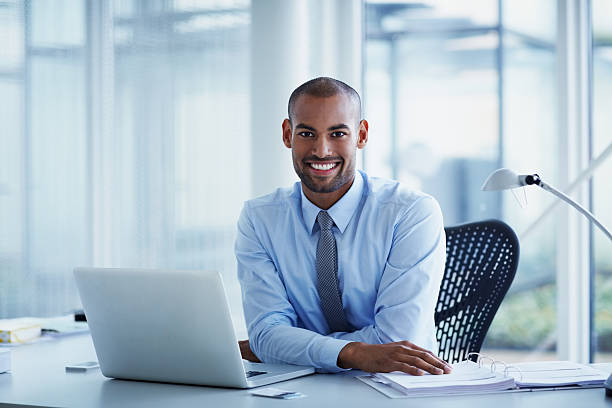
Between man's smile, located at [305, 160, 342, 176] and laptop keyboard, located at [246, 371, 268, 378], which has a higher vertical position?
man's smile, located at [305, 160, 342, 176]

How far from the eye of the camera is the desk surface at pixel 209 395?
1382mm

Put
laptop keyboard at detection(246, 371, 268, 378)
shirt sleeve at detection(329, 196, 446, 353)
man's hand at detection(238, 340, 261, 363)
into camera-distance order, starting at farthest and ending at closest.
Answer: man's hand at detection(238, 340, 261, 363) < shirt sleeve at detection(329, 196, 446, 353) < laptop keyboard at detection(246, 371, 268, 378)

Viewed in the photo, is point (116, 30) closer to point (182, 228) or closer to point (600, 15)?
point (182, 228)

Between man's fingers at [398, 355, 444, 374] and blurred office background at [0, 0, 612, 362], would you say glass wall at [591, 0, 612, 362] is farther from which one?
man's fingers at [398, 355, 444, 374]

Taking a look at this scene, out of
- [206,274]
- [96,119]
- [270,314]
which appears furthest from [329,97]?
[96,119]

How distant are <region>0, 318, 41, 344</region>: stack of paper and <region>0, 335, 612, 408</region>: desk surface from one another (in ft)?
1.44

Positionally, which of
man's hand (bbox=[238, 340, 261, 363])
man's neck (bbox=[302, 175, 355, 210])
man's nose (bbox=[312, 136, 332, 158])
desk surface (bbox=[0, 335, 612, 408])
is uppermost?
man's nose (bbox=[312, 136, 332, 158])

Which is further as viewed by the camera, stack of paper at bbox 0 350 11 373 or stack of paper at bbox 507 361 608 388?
stack of paper at bbox 0 350 11 373

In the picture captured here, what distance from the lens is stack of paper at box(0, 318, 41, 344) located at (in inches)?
84.9

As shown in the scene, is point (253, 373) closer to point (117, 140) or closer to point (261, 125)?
point (261, 125)

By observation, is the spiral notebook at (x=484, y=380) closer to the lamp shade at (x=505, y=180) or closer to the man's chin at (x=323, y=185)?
the lamp shade at (x=505, y=180)

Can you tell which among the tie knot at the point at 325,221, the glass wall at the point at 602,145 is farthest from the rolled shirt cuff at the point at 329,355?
the glass wall at the point at 602,145

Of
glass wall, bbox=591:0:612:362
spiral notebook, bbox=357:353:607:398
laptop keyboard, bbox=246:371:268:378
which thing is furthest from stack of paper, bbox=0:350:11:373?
→ glass wall, bbox=591:0:612:362

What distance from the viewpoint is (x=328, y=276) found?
205cm
